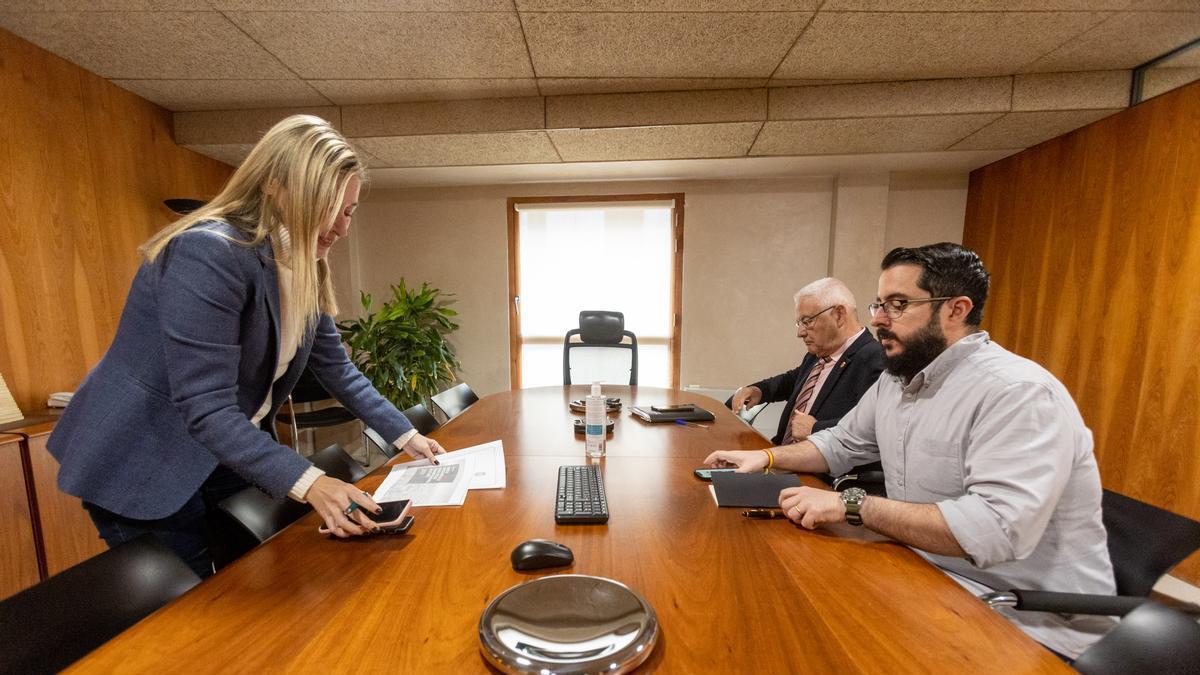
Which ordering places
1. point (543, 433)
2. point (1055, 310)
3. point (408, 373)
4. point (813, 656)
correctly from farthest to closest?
point (408, 373)
point (1055, 310)
point (543, 433)
point (813, 656)

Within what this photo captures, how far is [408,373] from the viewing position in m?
4.12

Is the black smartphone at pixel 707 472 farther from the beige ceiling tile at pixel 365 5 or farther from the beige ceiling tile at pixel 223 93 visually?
the beige ceiling tile at pixel 223 93

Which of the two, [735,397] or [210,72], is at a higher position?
[210,72]

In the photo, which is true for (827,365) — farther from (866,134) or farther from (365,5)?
(365,5)

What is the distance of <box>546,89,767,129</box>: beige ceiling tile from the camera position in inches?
112

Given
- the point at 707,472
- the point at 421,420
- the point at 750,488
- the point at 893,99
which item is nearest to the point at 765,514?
the point at 750,488

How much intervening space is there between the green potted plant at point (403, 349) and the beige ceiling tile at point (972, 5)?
12.0 feet

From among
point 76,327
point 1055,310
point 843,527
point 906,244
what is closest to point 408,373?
point 76,327

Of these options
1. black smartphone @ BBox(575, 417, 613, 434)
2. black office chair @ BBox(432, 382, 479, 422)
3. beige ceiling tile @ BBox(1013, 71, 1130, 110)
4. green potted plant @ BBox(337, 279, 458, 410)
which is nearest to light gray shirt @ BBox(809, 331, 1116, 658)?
black smartphone @ BBox(575, 417, 613, 434)

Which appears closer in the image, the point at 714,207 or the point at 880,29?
the point at 880,29

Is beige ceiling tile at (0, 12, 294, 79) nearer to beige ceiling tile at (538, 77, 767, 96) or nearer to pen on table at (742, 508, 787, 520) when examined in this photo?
beige ceiling tile at (538, 77, 767, 96)

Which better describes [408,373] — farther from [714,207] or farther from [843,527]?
[843,527]

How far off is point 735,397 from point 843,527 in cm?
154

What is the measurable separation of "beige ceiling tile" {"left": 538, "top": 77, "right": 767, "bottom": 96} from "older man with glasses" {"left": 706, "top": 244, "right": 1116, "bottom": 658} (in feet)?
6.09
